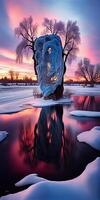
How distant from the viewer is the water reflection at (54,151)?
5051mm

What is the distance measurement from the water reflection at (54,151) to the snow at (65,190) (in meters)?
0.55

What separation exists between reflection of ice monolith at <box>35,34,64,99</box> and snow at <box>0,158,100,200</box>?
14.4m

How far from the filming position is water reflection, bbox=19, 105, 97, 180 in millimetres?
5051

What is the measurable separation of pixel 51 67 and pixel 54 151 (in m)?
13.1

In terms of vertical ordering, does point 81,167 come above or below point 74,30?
below

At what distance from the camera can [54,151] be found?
21.1 feet

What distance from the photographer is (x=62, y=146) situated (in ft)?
22.2

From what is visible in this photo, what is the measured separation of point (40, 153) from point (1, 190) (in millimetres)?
2239

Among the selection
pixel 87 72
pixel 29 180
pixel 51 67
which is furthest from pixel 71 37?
pixel 87 72

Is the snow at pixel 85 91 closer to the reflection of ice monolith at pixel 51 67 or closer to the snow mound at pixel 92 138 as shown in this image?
the reflection of ice monolith at pixel 51 67

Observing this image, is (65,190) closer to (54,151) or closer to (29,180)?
(29,180)

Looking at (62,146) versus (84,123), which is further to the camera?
(84,123)

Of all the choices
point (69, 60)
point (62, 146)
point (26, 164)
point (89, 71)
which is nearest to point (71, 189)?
point (26, 164)

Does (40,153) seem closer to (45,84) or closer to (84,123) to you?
(84,123)
